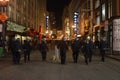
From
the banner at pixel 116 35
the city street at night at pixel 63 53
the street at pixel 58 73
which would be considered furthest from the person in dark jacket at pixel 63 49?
the banner at pixel 116 35

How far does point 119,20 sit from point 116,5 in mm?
11203

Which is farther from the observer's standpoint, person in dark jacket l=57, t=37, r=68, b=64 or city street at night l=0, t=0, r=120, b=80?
person in dark jacket l=57, t=37, r=68, b=64

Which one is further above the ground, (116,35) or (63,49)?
(116,35)

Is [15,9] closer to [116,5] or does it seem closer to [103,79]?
[116,5]

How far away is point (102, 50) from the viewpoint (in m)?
26.7

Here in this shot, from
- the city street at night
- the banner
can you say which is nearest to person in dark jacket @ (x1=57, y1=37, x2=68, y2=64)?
the city street at night

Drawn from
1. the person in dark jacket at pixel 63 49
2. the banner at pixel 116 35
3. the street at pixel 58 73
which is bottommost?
the street at pixel 58 73

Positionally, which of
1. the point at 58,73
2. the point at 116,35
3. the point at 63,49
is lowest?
the point at 58,73

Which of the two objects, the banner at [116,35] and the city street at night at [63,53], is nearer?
the city street at night at [63,53]

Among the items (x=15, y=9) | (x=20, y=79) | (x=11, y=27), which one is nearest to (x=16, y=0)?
(x=15, y=9)

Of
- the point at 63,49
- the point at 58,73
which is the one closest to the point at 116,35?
the point at 63,49

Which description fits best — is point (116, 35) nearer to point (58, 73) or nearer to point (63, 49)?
point (63, 49)

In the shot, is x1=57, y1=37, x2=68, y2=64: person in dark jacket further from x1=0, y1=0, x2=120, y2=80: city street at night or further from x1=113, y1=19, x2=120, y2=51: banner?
x1=113, y1=19, x2=120, y2=51: banner

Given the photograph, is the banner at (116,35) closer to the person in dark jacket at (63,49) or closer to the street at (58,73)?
the person in dark jacket at (63,49)
